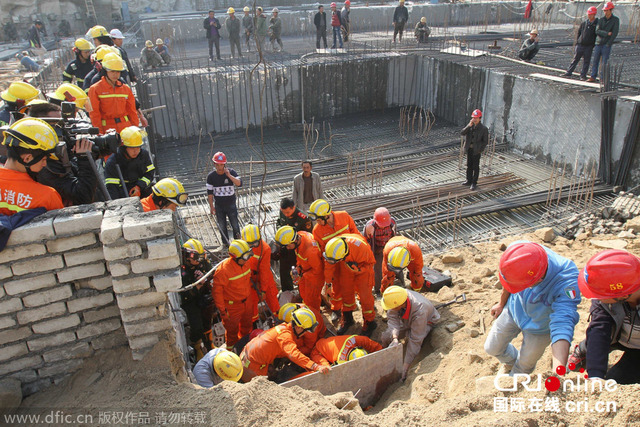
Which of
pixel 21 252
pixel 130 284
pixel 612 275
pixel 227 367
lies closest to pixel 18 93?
pixel 21 252

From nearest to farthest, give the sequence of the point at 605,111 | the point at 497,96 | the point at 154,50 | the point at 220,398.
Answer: the point at 220,398
the point at 605,111
the point at 497,96
the point at 154,50

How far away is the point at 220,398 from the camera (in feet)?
10.9

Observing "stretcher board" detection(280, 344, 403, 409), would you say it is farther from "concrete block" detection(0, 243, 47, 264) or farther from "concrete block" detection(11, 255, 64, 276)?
"concrete block" detection(0, 243, 47, 264)

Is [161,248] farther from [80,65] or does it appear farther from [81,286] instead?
[80,65]

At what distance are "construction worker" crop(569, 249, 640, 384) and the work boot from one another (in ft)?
10.8

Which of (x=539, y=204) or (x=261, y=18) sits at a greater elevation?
(x=261, y=18)

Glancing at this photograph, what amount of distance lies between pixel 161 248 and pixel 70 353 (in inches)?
45.1

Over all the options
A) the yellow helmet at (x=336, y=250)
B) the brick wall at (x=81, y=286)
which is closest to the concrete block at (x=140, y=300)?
the brick wall at (x=81, y=286)

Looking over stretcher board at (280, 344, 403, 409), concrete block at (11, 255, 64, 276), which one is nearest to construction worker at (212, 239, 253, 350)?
stretcher board at (280, 344, 403, 409)

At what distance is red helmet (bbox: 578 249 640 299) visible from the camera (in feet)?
9.66

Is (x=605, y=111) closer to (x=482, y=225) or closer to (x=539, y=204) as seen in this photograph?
(x=539, y=204)

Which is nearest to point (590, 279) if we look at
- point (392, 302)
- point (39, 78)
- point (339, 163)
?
point (392, 302)

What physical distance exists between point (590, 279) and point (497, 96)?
10084 millimetres

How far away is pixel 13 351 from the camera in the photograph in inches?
134
